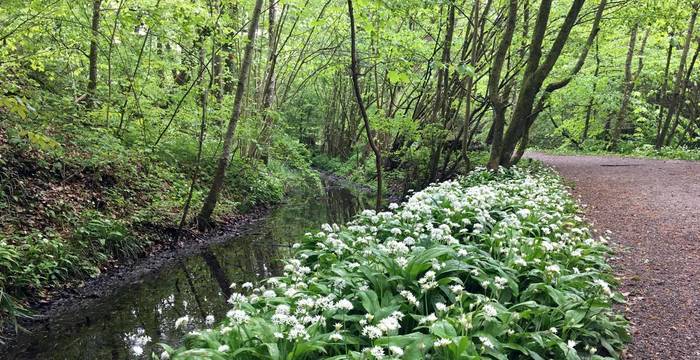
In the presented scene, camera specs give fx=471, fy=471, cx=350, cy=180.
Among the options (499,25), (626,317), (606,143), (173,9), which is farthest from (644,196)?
(606,143)

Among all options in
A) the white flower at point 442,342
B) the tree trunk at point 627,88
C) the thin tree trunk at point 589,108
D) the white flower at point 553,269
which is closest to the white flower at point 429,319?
the white flower at point 442,342

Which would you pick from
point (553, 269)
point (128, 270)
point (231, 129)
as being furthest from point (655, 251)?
point (128, 270)

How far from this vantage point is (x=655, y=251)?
6.25 m

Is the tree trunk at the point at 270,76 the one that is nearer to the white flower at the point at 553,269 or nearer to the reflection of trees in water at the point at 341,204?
the reflection of trees in water at the point at 341,204

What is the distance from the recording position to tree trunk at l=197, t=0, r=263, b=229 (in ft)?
33.1

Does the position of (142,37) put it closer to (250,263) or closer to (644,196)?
(250,263)

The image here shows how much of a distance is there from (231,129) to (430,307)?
7477mm

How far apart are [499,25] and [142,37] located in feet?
36.2

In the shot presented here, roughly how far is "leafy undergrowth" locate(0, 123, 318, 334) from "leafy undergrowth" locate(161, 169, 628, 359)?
281cm

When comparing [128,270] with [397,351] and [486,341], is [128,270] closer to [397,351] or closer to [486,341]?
[397,351]

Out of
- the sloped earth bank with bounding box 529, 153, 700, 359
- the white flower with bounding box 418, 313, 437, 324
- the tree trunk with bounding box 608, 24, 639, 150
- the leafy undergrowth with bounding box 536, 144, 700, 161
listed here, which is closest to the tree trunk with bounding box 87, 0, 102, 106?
the white flower with bounding box 418, 313, 437, 324

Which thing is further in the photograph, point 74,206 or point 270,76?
point 270,76

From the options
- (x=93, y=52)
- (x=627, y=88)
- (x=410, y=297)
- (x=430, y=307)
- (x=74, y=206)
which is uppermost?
A: (x=627, y=88)

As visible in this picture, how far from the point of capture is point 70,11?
10375 millimetres
